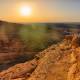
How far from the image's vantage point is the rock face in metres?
1.93

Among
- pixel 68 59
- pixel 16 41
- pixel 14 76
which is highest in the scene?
pixel 16 41

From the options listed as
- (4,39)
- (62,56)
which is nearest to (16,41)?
(4,39)

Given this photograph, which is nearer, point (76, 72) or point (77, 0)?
point (76, 72)

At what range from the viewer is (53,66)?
6.43 feet

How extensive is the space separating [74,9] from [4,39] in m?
0.75

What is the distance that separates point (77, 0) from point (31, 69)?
84cm

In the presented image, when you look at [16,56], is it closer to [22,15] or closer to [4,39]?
[4,39]

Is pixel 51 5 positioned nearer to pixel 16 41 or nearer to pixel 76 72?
→ pixel 16 41

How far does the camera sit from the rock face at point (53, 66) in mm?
1935

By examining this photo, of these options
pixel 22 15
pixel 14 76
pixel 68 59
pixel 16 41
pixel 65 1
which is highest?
pixel 65 1

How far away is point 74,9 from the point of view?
2.14 meters

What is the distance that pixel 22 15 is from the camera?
214 centimetres

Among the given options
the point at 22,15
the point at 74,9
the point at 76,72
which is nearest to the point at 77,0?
the point at 74,9

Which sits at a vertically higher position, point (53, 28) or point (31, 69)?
point (53, 28)
